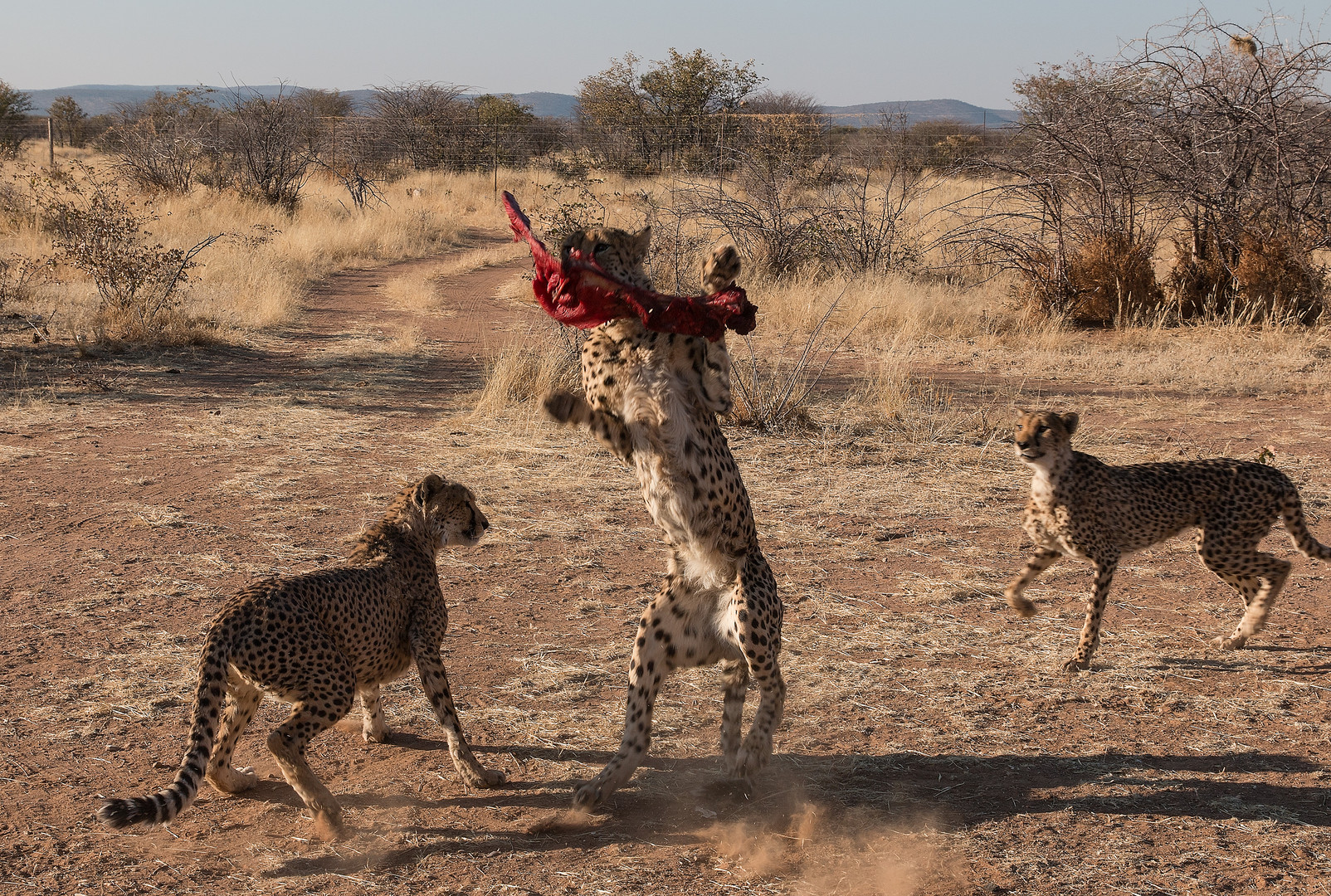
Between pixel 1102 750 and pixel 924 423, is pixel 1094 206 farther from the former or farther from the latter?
pixel 1102 750

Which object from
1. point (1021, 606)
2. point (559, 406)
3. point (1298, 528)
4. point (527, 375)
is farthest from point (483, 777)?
point (527, 375)

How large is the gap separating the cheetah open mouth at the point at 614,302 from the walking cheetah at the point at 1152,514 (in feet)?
6.68

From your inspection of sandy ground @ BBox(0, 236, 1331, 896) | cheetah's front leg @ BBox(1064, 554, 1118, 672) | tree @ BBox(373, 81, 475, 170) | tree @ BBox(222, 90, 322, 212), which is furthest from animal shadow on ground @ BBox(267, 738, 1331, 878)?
tree @ BBox(373, 81, 475, 170)

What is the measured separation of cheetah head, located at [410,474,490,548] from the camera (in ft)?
13.2

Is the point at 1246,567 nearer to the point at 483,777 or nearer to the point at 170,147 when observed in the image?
the point at 483,777

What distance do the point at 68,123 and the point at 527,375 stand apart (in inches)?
1730

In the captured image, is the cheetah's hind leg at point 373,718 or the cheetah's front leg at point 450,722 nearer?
the cheetah's front leg at point 450,722

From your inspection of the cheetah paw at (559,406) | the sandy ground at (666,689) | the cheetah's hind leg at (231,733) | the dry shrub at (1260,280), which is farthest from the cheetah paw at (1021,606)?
the dry shrub at (1260,280)

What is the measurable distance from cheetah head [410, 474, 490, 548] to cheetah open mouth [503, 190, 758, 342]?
1053 millimetres

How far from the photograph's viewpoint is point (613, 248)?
342 centimetres

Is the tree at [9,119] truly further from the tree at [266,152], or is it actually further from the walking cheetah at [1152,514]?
the walking cheetah at [1152,514]

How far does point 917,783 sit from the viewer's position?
3.64 m

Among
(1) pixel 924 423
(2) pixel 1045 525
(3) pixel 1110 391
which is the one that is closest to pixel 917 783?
(2) pixel 1045 525

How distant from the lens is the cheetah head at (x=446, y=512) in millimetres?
4035
